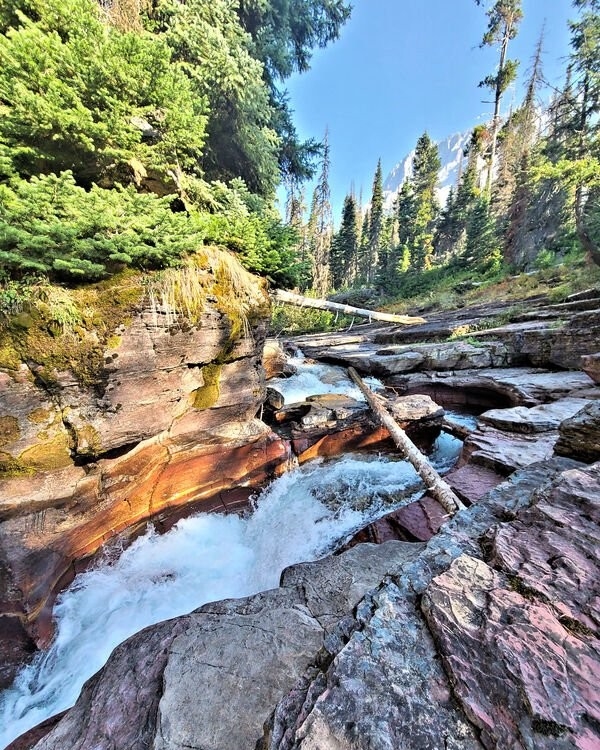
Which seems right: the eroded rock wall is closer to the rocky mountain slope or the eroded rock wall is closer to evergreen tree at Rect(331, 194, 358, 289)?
the rocky mountain slope

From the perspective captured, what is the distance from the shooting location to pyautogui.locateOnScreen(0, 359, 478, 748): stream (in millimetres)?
3562

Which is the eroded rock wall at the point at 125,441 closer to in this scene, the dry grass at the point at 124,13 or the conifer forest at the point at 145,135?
the conifer forest at the point at 145,135

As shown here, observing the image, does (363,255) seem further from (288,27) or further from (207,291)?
(207,291)

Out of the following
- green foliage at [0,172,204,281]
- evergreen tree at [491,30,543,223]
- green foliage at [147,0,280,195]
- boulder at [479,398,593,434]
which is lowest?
boulder at [479,398,593,434]

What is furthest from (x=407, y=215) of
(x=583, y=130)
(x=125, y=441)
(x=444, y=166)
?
(x=444, y=166)

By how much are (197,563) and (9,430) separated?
3.22 m

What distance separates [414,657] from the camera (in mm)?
1354

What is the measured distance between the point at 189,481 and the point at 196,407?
1.39 metres

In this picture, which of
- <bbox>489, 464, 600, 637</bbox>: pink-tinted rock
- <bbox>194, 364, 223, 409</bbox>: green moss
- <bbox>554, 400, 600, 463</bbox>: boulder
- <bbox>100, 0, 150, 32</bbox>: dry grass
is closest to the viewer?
<bbox>489, 464, 600, 637</bbox>: pink-tinted rock

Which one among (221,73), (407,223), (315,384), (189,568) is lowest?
(189,568)

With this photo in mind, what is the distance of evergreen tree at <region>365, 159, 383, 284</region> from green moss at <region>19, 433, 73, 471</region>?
41.1 meters

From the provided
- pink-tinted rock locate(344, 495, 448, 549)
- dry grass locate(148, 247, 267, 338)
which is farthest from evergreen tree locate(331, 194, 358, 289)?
pink-tinted rock locate(344, 495, 448, 549)

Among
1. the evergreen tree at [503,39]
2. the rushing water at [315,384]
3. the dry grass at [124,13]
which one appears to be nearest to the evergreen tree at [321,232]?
the evergreen tree at [503,39]

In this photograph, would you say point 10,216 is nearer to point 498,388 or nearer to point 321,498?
point 321,498
